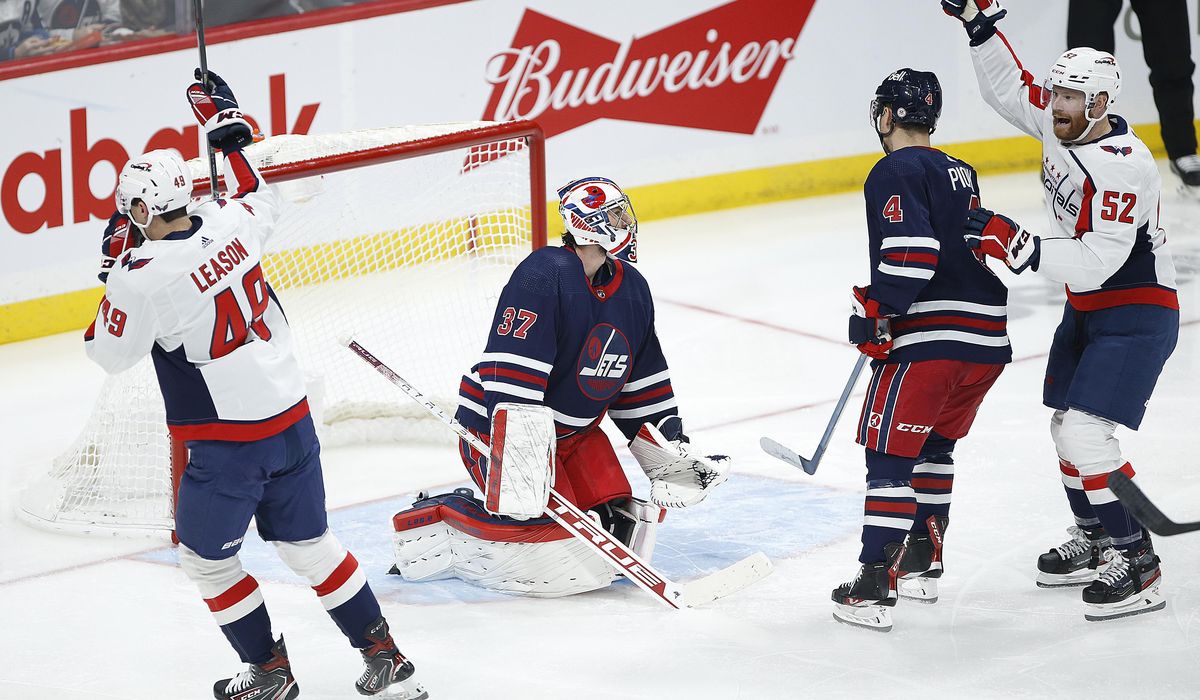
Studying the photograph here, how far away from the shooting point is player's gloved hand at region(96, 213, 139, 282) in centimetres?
278

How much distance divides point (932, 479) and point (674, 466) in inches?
23.7

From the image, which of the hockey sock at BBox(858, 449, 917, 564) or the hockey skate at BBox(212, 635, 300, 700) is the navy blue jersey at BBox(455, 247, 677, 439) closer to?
the hockey sock at BBox(858, 449, 917, 564)

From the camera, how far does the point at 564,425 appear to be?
3549 millimetres

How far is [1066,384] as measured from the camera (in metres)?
3.46

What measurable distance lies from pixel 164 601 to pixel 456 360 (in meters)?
1.73

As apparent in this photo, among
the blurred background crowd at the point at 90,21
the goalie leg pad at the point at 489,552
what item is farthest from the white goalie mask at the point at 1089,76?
the blurred background crowd at the point at 90,21

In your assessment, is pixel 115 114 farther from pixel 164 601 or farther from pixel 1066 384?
pixel 1066 384

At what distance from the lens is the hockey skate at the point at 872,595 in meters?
3.32

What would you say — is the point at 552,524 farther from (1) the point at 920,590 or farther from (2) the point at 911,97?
(2) the point at 911,97

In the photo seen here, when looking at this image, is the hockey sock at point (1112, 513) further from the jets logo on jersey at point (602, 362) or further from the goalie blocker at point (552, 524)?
the jets logo on jersey at point (602, 362)

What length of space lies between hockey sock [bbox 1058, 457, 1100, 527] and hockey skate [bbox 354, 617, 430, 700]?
156 cm

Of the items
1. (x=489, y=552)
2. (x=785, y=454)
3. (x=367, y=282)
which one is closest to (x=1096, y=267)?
(x=785, y=454)

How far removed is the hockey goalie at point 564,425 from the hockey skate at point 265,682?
595 millimetres

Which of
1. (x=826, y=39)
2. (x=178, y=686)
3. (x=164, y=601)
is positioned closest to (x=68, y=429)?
(x=164, y=601)
